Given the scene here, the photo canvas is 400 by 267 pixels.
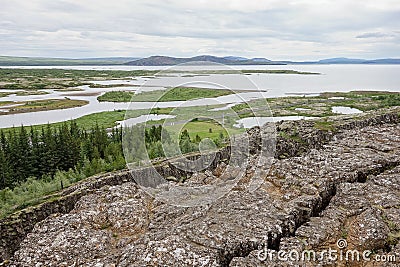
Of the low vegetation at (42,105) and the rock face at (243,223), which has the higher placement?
the rock face at (243,223)

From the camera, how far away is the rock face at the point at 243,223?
1075cm

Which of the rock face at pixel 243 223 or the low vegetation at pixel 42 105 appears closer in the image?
the rock face at pixel 243 223

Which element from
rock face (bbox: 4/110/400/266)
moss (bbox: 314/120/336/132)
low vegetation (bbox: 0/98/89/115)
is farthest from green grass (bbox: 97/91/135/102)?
rock face (bbox: 4/110/400/266)

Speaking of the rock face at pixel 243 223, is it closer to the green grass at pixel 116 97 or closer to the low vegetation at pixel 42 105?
the low vegetation at pixel 42 105

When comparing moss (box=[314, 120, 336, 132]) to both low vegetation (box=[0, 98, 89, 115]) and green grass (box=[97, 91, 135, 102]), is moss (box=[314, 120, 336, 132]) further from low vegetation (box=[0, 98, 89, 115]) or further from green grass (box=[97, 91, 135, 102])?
green grass (box=[97, 91, 135, 102])

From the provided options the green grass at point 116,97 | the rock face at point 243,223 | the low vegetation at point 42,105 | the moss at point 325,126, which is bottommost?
the low vegetation at point 42,105

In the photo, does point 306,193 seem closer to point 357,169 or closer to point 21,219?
point 357,169

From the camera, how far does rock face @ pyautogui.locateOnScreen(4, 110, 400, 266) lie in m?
10.8

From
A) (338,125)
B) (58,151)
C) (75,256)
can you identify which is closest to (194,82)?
(75,256)

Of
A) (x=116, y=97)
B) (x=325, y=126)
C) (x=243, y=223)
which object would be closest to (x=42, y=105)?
(x=116, y=97)

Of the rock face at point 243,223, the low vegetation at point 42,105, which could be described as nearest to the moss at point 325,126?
the rock face at point 243,223

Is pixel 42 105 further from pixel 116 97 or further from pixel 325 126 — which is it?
pixel 325 126

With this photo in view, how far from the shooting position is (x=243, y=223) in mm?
12102

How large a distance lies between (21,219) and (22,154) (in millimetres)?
28193
